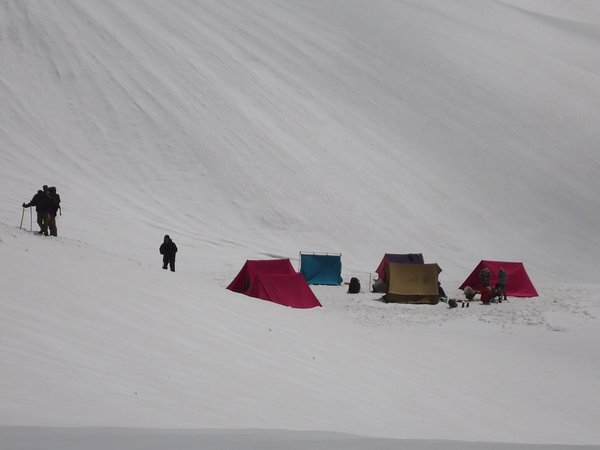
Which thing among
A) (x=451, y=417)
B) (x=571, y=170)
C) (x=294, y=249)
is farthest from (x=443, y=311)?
(x=571, y=170)

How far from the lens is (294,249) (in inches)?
1163

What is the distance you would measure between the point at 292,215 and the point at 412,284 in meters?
13.7

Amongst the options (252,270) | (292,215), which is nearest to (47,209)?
(252,270)

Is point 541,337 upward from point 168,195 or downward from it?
downward

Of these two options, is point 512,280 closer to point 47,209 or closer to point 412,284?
point 412,284

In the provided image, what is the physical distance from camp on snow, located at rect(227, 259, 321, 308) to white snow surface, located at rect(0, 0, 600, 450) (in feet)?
3.82

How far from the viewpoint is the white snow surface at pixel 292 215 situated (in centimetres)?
688

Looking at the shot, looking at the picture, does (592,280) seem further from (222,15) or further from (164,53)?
(222,15)

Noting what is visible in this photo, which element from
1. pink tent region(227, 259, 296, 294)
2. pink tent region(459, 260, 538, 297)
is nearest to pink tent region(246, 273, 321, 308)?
pink tent region(227, 259, 296, 294)

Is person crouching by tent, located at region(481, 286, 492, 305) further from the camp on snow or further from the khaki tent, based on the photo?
the camp on snow

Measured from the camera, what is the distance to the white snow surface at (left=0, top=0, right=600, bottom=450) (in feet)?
22.6

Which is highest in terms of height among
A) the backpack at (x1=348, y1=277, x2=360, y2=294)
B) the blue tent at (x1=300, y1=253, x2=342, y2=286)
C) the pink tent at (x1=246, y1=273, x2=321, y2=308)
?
the blue tent at (x1=300, y1=253, x2=342, y2=286)

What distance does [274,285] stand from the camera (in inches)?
677

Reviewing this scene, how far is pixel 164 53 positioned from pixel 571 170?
22405 millimetres
